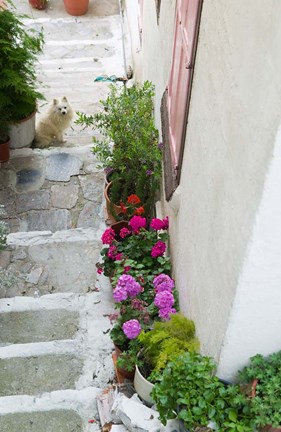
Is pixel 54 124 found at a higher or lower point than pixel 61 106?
lower

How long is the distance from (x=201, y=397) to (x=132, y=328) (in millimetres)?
984

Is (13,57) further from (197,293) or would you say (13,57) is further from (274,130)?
(274,130)

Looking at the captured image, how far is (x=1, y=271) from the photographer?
4703mm

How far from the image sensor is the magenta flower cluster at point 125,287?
3.62m

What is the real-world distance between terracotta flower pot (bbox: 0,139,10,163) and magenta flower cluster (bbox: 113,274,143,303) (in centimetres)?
339

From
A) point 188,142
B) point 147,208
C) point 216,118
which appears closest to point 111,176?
point 147,208

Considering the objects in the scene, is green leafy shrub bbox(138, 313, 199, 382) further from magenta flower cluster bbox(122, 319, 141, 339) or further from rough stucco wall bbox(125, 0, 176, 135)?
rough stucco wall bbox(125, 0, 176, 135)

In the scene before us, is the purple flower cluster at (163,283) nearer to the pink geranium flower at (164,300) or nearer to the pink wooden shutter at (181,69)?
the pink geranium flower at (164,300)

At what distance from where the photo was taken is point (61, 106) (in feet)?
22.0

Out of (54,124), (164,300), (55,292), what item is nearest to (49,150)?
(54,124)

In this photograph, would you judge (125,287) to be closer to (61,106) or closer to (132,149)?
(132,149)

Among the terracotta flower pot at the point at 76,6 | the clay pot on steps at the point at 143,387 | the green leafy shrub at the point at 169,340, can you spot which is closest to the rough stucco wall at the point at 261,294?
the green leafy shrub at the point at 169,340

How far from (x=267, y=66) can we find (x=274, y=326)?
124 centimetres

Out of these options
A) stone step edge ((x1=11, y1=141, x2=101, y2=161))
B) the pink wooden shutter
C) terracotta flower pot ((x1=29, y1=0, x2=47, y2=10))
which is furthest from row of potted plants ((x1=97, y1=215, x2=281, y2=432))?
terracotta flower pot ((x1=29, y1=0, x2=47, y2=10))
